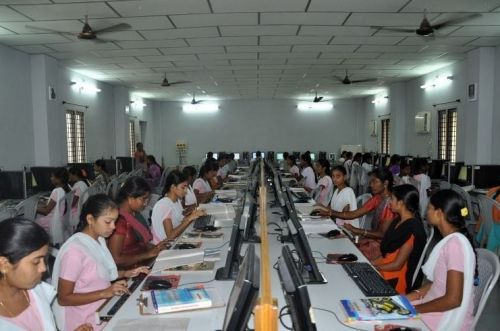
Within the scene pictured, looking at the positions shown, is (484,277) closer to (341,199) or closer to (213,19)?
(341,199)

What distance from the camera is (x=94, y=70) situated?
8.34 m

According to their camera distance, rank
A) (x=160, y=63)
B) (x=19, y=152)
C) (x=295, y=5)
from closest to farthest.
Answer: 1. (x=295, y=5)
2. (x=19, y=152)
3. (x=160, y=63)

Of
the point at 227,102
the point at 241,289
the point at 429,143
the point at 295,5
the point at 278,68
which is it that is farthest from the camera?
the point at 227,102

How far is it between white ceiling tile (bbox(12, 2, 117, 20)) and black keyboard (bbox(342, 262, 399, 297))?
11.7 feet

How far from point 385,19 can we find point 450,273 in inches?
153

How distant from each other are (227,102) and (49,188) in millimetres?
9587

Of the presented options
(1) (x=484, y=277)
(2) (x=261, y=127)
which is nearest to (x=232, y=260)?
(1) (x=484, y=277)

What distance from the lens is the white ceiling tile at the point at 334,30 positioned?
5309 millimetres

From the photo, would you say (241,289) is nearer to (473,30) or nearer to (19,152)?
(473,30)

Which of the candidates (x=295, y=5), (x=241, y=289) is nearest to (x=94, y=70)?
(x=295, y=5)

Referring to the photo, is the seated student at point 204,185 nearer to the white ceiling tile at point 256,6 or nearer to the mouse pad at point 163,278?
the white ceiling tile at point 256,6

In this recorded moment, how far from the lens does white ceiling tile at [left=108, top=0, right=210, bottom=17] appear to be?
4.24 metres

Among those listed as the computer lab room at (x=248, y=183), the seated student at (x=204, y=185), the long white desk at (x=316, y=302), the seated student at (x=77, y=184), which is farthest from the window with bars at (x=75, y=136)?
the long white desk at (x=316, y=302)

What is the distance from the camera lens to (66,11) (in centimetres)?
450
